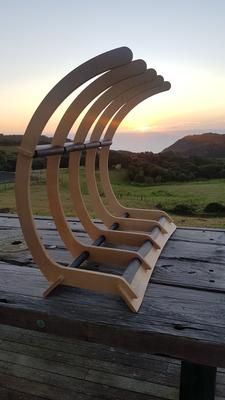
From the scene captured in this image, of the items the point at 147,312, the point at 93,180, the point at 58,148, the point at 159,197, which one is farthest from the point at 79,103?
the point at 159,197

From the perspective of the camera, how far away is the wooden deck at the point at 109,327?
1.01m

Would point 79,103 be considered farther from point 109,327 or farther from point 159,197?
point 159,197

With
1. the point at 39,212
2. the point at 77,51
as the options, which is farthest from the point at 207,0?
the point at 39,212

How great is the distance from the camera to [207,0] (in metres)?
2.63

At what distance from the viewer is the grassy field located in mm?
3053

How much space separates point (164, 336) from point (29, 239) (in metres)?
0.54

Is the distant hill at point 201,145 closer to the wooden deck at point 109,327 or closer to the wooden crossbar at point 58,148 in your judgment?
the wooden deck at point 109,327

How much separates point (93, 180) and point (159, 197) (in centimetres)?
151

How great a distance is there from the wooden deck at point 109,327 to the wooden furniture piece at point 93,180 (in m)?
0.06

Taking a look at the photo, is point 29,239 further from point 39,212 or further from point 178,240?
point 39,212

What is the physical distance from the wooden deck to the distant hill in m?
3.09

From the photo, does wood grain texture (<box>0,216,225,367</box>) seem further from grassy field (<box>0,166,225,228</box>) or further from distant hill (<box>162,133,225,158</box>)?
distant hill (<box>162,133,225,158</box>)

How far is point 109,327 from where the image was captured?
3.38ft

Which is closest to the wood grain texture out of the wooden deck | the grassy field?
the wooden deck
